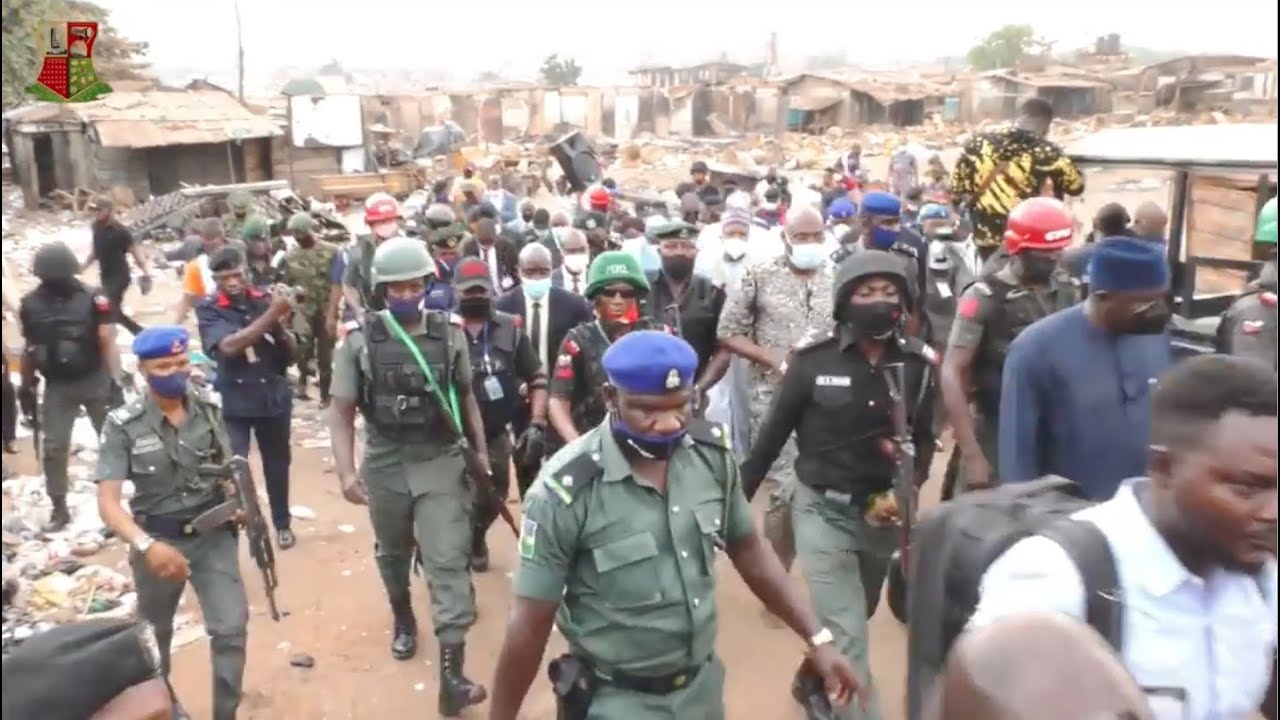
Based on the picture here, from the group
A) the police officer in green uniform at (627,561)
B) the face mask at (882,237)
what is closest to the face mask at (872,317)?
the police officer in green uniform at (627,561)

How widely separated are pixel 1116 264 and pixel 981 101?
4614 centimetres

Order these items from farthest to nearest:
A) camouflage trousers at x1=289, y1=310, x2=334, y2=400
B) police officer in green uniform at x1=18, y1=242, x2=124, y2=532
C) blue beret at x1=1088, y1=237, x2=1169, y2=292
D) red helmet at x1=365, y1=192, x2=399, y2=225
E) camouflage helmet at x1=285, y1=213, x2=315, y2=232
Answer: camouflage trousers at x1=289, y1=310, x2=334, y2=400
camouflage helmet at x1=285, y1=213, x2=315, y2=232
red helmet at x1=365, y1=192, x2=399, y2=225
police officer in green uniform at x1=18, y1=242, x2=124, y2=532
blue beret at x1=1088, y1=237, x2=1169, y2=292

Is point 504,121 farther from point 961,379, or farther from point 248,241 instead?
point 961,379

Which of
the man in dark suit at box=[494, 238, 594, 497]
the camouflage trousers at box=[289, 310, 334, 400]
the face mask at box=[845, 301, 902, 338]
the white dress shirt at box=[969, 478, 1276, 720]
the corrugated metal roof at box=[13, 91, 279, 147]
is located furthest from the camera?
the corrugated metal roof at box=[13, 91, 279, 147]

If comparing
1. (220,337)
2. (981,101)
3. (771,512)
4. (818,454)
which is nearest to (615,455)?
(818,454)

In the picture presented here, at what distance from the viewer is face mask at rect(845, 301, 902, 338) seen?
3.90 meters

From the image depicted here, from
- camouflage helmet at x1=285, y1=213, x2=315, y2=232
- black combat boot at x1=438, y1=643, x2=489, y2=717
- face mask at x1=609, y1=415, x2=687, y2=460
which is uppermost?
face mask at x1=609, y1=415, x2=687, y2=460

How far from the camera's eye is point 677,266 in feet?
20.8

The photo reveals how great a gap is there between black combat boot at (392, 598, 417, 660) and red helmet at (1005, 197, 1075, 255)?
3.10 meters

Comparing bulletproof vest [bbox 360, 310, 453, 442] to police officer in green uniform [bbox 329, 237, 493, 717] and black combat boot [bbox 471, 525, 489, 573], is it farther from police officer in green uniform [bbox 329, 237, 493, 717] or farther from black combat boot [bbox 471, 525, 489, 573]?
black combat boot [bbox 471, 525, 489, 573]

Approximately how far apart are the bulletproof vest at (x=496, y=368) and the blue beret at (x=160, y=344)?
58.2 inches

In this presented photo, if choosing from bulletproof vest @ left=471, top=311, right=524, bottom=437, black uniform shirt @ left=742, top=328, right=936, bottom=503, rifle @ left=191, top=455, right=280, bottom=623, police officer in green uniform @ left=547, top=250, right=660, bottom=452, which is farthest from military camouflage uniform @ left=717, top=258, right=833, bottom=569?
rifle @ left=191, top=455, right=280, bottom=623

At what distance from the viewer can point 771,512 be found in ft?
16.7

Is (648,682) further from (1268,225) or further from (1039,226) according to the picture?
(1268,225)
